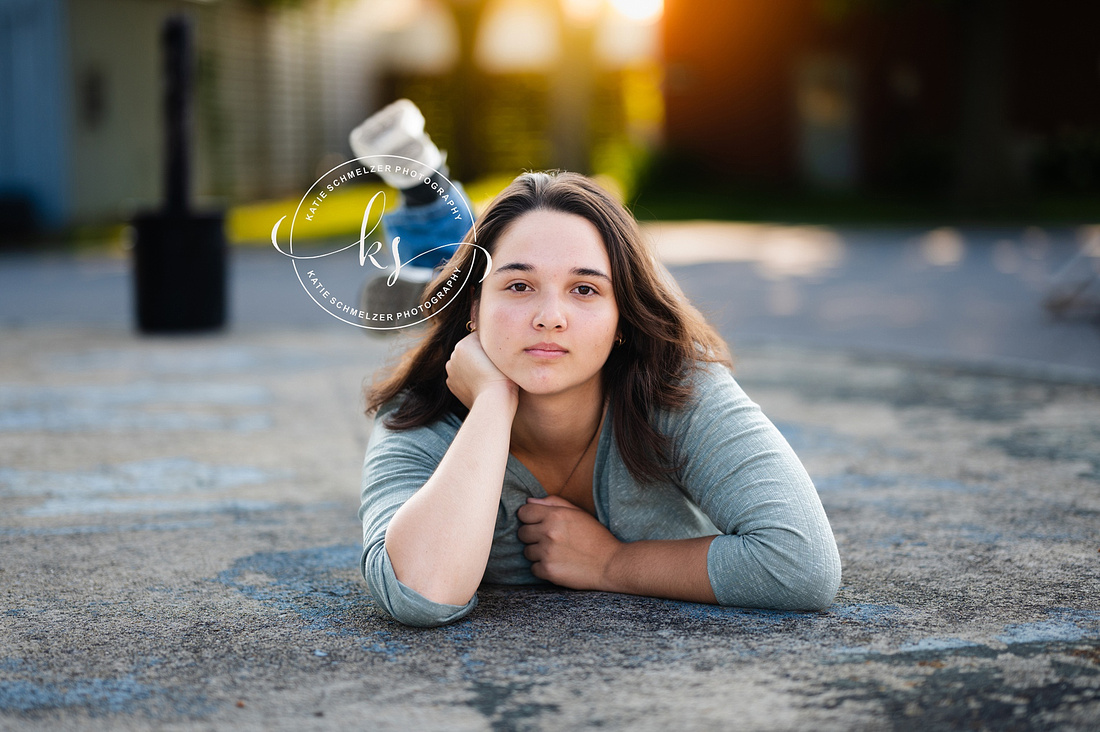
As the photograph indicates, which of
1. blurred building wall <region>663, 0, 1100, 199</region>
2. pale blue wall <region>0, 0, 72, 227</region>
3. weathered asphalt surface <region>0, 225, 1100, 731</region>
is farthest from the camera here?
blurred building wall <region>663, 0, 1100, 199</region>

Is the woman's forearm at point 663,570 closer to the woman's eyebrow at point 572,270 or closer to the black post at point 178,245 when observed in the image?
the woman's eyebrow at point 572,270

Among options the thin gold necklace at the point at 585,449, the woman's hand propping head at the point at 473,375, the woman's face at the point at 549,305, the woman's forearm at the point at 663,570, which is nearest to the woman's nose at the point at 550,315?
the woman's face at the point at 549,305

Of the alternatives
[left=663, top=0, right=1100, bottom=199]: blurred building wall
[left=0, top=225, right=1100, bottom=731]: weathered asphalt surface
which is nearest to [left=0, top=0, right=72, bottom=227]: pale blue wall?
[left=0, top=225, right=1100, bottom=731]: weathered asphalt surface

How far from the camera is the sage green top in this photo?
2674 millimetres

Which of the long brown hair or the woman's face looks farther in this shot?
the long brown hair

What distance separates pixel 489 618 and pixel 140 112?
702 inches

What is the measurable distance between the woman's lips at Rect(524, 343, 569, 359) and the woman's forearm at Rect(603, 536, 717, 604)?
1.81 ft

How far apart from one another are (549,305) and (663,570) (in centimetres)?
70

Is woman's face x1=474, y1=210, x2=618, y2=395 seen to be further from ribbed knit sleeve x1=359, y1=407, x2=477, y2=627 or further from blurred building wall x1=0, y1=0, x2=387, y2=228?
blurred building wall x1=0, y1=0, x2=387, y2=228

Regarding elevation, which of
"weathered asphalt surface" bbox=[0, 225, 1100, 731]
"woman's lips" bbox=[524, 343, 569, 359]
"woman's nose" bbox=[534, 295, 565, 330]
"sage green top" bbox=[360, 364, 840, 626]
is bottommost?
"weathered asphalt surface" bbox=[0, 225, 1100, 731]

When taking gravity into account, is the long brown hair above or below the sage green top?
above

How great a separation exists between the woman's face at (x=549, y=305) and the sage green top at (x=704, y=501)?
279mm

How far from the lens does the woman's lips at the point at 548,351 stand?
2668 mm

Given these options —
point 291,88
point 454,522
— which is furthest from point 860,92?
point 454,522
